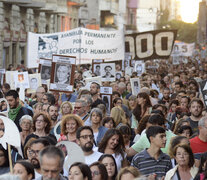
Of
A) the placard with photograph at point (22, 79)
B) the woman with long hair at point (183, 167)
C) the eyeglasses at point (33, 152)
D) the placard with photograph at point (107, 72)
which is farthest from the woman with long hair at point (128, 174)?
the placard with photograph at point (107, 72)

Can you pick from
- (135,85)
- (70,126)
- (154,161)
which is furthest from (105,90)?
(154,161)

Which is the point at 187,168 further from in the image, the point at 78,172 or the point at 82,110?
the point at 82,110

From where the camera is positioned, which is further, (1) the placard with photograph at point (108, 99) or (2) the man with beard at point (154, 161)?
(1) the placard with photograph at point (108, 99)

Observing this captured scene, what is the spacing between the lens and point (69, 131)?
9.47 meters

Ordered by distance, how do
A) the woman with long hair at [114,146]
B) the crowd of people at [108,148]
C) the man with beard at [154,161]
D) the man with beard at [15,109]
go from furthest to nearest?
1. the man with beard at [15,109]
2. the woman with long hair at [114,146]
3. the man with beard at [154,161]
4. the crowd of people at [108,148]

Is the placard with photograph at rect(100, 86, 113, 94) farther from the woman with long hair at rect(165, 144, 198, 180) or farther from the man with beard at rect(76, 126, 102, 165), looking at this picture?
the woman with long hair at rect(165, 144, 198, 180)

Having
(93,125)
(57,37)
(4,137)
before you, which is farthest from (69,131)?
(57,37)

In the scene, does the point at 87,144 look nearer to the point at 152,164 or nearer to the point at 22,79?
the point at 152,164

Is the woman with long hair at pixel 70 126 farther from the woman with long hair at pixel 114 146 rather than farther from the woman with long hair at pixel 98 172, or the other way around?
the woman with long hair at pixel 98 172

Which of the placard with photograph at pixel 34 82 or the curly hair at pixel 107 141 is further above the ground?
the placard with photograph at pixel 34 82

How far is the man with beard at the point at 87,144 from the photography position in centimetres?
805

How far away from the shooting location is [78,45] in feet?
73.7

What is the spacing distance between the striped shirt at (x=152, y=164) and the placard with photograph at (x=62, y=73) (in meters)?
7.13

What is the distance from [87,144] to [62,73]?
23.8ft
